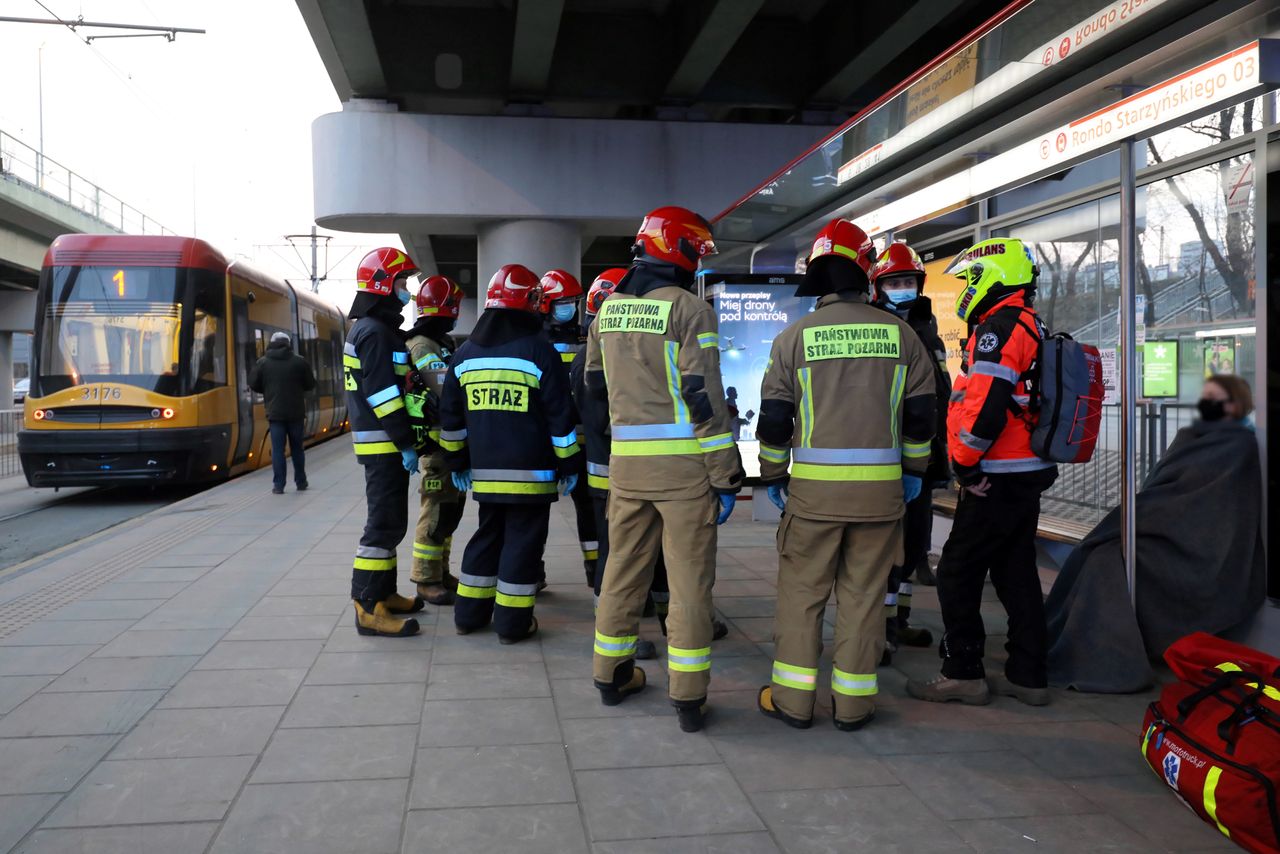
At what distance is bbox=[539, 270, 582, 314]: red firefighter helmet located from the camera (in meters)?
6.09

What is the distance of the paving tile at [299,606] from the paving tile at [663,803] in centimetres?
300

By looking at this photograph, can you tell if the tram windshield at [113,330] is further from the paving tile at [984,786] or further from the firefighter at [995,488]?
the paving tile at [984,786]

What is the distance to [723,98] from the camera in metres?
12.6

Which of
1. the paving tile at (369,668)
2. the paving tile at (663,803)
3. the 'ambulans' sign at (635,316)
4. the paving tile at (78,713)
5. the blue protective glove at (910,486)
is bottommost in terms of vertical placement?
the paving tile at (663,803)

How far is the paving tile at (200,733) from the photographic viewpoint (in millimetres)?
3654

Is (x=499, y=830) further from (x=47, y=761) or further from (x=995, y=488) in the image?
(x=995, y=488)

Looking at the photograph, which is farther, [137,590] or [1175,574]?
[137,590]

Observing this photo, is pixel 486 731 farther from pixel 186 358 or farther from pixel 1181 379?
pixel 186 358

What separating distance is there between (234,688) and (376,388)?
1.66 m

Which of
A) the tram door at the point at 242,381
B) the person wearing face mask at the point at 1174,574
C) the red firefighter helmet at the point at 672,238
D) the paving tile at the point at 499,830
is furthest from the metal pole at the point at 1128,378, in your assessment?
the tram door at the point at 242,381

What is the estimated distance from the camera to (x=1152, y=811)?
317cm

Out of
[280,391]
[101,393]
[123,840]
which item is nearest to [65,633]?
[123,840]

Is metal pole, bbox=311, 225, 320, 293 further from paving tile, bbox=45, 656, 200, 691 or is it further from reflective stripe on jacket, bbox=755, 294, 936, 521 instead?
reflective stripe on jacket, bbox=755, 294, 936, 521

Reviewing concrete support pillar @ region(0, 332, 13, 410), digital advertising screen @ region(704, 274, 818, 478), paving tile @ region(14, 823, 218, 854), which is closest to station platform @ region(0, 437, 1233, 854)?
paving tile @ region(14, 823, 218, 854)
